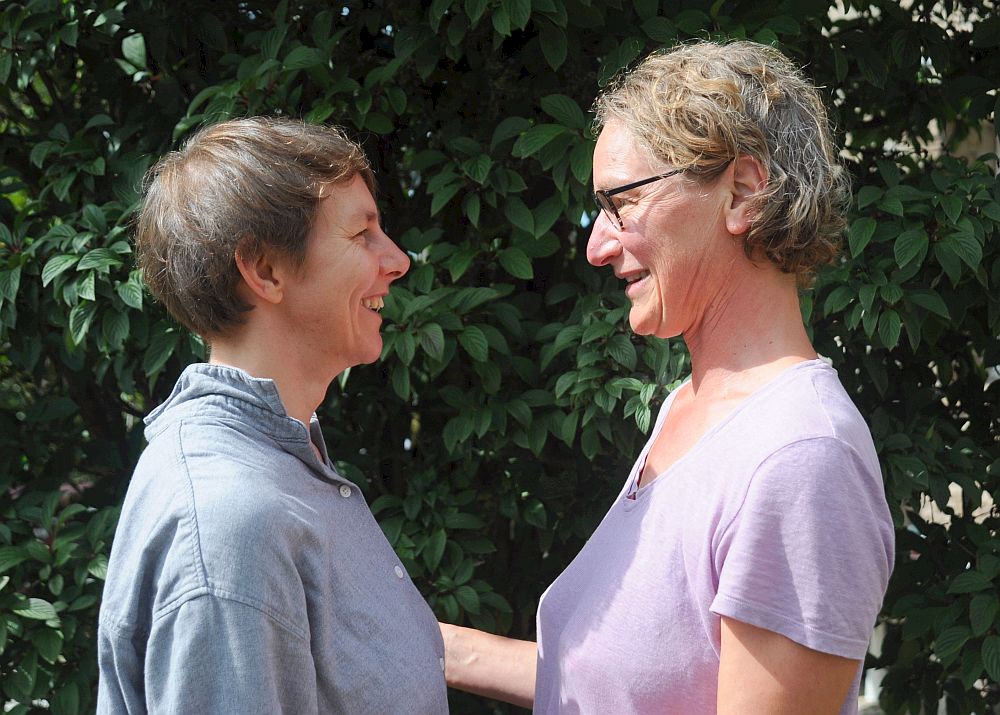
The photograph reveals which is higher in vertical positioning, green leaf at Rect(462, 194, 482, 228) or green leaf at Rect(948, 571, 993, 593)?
green leaf at Rect(462, 194, 482, 228)

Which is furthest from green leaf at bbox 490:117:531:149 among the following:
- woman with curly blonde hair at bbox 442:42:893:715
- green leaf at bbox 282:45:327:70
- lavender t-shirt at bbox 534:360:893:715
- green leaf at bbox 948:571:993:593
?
green leaf at bbox 948:571:993:593

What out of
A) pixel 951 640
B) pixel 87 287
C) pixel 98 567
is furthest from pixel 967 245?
pixel 98 567

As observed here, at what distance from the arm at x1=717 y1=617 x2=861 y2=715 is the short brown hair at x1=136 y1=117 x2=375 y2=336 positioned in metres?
0.94

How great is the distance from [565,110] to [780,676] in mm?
1569

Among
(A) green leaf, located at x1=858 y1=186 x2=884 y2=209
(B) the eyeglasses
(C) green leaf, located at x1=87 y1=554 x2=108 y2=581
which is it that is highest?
(B) the eyeglasses

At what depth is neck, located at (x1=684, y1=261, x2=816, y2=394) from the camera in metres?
1.75

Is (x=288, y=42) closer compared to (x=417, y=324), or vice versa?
(x=417, y=324)

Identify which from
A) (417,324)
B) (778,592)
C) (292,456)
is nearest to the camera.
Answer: (778,592)

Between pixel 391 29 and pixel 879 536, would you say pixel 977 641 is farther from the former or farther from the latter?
pixel 391 29

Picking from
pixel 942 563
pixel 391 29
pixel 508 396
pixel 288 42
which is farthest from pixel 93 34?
pixel 942 563

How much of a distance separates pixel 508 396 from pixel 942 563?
50.7 inches

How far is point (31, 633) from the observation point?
8.89 feet

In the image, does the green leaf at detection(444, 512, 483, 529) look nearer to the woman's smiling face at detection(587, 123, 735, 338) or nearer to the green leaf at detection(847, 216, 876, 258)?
the woman's smiling face at detection(587, 123, 735, 338)

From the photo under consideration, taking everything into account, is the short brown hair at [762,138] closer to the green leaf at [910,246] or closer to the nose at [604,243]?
the nose at [604,243]
